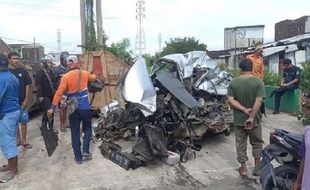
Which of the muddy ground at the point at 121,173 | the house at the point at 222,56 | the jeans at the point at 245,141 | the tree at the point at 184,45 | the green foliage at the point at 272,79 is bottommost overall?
the muddy ground at the point at 121,173

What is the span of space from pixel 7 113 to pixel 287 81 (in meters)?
7.22

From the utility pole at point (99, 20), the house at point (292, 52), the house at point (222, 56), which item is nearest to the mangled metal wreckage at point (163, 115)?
the utility pole at point (99, 20)

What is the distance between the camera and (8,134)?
632 centimetres

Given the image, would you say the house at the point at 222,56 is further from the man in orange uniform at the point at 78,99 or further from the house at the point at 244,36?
the man in orange uniform at the point at 78,99

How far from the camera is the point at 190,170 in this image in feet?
22.8

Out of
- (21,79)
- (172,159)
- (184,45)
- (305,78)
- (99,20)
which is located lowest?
(172,159)

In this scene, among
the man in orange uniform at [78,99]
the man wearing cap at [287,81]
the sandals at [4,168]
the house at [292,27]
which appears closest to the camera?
the sandals at [4,168]

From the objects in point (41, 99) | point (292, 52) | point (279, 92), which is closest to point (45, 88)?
point (41, 99)

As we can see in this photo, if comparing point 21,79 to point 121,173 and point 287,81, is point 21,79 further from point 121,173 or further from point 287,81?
point 287,81

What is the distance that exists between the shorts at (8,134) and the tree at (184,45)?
45124 mm

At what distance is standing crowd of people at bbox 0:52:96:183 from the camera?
6.31 metres

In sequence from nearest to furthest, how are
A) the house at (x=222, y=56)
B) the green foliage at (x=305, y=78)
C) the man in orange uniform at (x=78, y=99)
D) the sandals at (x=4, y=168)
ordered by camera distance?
the sandals at (x=4, y=168)
the man in orange uniform at (x=78, y=99)
the green foliage at (x=305, y=78)
the house at (x=222, y=56)

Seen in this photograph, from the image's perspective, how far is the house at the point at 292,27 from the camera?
100 ft

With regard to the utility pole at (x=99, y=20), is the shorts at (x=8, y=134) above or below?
below
